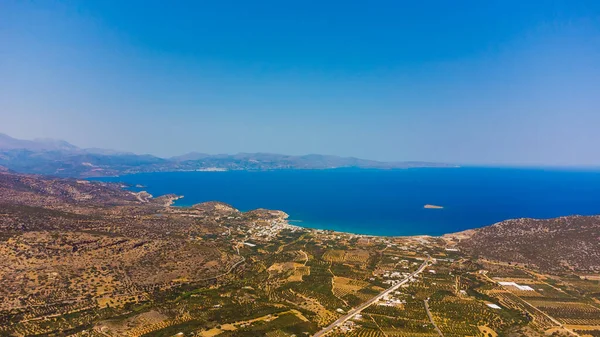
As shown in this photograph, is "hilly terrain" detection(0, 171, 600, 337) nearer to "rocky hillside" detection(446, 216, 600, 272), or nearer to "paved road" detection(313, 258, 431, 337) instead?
"paved road" detection(313, 258, 431, 337)

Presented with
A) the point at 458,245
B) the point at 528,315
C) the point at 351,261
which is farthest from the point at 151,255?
the point at 458,245

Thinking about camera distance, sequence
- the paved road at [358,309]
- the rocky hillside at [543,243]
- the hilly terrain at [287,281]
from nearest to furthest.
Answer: the paved road at [358,309]
the hilly terrain at [287,281]
the rocky hillside at [543,243]

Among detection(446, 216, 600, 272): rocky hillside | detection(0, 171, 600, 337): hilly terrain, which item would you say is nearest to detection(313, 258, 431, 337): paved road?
detection(0, 171, 600, 337): hilly terrain

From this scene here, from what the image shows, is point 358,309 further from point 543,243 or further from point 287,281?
point 543,243

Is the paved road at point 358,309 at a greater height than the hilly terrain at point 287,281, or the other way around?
the hilly terrain at point 287,281

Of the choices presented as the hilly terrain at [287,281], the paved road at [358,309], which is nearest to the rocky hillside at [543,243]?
the hilly terrain at [287,281]

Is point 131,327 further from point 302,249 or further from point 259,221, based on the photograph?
point 259,221

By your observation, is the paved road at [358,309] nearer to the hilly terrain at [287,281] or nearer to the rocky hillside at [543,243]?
the hilly terrain at [287,281]

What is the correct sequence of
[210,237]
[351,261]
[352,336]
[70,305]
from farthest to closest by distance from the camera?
[210,237] < [351,261] < [70,305] < [352,336]

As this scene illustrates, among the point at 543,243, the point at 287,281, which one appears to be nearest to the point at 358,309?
the point at 287,281
